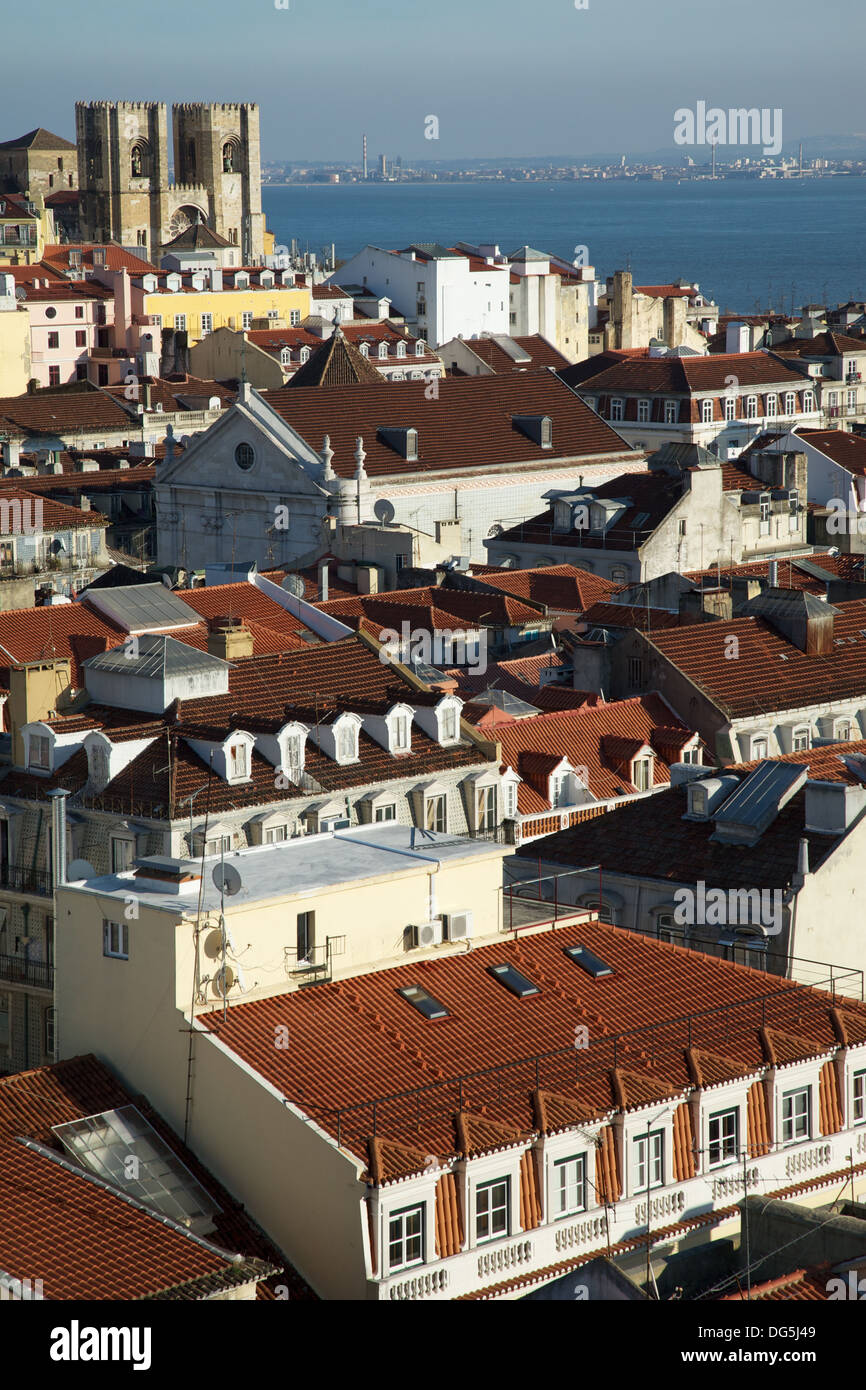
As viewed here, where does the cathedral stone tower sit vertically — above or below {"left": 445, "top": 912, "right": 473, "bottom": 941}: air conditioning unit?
above

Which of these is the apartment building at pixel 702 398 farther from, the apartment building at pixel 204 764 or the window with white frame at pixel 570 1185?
the window with white frame at pixel 570 1185

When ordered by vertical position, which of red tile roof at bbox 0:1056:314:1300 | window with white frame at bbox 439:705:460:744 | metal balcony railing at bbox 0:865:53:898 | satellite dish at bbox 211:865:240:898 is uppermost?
satellite dish at bbox 211:865:240:898

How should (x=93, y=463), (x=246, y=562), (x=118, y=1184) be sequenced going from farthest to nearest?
(x=93, y=463), (x=246, y=562), (x=118, y=1184)

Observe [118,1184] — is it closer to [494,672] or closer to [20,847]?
[20,847]

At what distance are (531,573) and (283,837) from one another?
86.9 ft

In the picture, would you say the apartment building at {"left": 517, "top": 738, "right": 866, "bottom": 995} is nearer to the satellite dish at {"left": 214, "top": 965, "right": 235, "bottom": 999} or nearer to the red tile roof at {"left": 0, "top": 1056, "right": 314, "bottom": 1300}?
the satellite dish at {"left": 214, "top": 965, "right": 235, "bottom": 999}

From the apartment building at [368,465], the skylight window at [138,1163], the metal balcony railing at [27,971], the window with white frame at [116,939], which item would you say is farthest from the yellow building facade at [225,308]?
the skylight window at [138,1163]

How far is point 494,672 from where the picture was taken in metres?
48.5

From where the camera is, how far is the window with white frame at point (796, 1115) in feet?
84.2

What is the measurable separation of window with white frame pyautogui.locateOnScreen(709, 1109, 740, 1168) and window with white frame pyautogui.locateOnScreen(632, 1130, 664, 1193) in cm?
76

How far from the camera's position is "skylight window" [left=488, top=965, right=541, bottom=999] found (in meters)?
26.3

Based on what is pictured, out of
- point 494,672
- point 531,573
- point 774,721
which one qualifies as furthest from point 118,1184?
point 531,573

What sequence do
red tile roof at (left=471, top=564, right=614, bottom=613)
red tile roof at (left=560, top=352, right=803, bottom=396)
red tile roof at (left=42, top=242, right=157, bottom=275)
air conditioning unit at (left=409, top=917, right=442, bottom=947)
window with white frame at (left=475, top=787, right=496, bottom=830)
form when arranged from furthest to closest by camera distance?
red tile roof at (left=42, top=242, right=157, bottom=275) < red tile roof at (left=560, top=352, right=803, bottom=396) < red tile roof at (left=471, top=564, right=614, bottom=613) < window with white frame at (left=475, top=787, right=496, bottom=830) < air conditioning unit at (left=409, top=917, right=442, bottom=947)

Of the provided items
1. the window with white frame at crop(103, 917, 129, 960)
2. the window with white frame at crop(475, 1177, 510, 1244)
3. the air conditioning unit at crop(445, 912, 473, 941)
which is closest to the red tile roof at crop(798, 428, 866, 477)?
the air conditioning unit at crop(445, 912, 473, 941)
